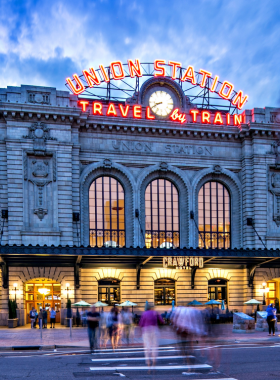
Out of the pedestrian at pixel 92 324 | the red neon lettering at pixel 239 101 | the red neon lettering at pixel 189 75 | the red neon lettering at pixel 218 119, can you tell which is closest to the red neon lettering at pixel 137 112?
the red neon lettering at pixel 189 75

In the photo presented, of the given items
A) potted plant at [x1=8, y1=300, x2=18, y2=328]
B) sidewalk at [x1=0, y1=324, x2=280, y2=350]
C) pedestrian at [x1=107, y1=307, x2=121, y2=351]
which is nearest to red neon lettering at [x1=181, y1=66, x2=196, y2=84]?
potted plant at [x1=8, y1=300, x2=18, y2=328]

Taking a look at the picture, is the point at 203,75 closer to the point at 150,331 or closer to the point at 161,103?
the point at 161,103

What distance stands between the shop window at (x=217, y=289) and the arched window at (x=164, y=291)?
3.57m

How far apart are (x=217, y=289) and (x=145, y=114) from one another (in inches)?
683

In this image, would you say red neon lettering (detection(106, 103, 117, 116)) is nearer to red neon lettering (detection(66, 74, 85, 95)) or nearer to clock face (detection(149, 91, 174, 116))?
red neon lettering (detection(66, 74, 85, 95))

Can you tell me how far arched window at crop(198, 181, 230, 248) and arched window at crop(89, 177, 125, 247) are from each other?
24.8ft

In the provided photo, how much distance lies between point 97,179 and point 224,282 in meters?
15.0

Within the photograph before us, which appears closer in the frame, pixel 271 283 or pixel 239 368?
pixel 239 368

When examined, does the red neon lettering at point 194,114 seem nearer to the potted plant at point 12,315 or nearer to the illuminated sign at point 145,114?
the illuminated sign at point 145,114

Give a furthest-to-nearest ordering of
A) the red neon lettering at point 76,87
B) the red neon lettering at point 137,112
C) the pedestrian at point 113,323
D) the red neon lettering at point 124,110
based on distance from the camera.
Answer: the red neon lettering at point 76,87
the red neon lettering at point 137,112
the red neon lettering at point 124,110
the pedestrian at point 113,323

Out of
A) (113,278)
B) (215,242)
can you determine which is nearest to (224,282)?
(215,242)

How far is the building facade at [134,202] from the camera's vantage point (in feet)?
124

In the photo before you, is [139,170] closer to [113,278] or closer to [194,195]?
[194,195]

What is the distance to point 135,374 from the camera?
14.0 meters
